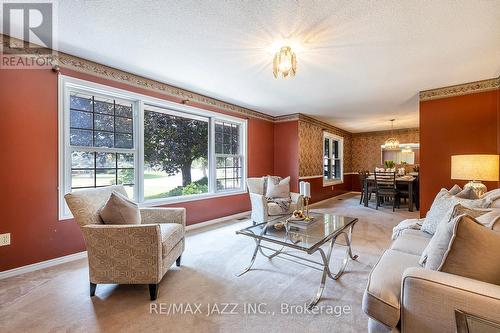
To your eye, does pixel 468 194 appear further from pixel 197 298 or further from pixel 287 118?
pixel 287 118

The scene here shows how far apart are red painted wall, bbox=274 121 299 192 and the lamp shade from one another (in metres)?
3.07

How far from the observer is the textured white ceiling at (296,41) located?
179cm

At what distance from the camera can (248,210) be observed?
16.5 feet

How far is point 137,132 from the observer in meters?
3.27

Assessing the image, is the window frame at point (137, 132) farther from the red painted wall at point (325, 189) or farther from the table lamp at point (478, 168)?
the table lamp at point (478, 168)

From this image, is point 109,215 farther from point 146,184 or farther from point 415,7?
point 415,7

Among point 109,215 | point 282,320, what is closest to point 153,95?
point 109,215

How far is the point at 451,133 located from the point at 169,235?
14.7 ft

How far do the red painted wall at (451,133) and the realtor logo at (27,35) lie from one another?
5102mm

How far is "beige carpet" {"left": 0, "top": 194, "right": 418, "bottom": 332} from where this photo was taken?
5.16ft

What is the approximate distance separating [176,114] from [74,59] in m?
1.50

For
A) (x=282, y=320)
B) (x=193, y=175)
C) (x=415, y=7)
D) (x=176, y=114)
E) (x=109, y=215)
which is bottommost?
(x=282, y=320)

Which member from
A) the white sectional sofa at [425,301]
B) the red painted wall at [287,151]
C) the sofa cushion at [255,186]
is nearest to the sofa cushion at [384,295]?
the white sectional sofa at [425,301]

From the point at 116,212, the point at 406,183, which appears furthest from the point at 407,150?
the point at 116,212
